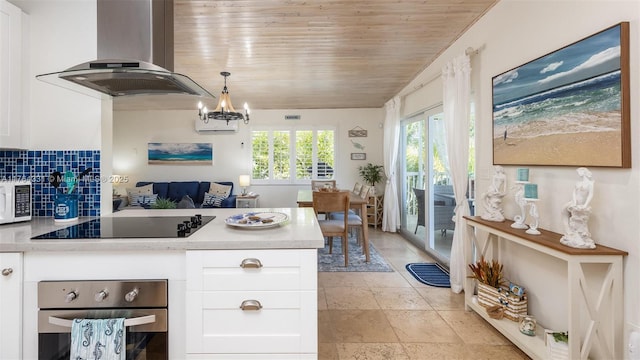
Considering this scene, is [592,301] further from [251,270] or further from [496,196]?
[251,270]

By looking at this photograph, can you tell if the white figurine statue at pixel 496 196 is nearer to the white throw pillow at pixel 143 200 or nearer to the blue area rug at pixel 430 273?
the blue area rug at pixel 430 273

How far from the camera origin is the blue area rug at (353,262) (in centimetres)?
336

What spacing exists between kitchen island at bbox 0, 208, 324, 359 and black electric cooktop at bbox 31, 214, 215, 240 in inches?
2.6

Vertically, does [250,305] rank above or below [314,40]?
below

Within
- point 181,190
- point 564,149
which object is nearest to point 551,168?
point 564,149

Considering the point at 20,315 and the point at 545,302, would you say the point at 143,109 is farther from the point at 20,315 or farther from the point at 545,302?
the point at 545,302

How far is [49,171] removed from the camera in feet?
5.82

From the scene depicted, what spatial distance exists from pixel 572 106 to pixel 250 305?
1980 mm

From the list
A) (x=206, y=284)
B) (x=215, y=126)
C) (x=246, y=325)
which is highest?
(x=215, y=126)

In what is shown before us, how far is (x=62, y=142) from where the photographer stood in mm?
1774

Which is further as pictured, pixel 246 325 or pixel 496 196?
pixel 496 196

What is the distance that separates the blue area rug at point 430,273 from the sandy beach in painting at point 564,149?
1.37 m

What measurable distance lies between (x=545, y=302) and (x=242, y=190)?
5301 millimetres

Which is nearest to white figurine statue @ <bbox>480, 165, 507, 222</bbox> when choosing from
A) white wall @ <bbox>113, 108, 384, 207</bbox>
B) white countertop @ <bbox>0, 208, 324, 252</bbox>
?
white countertop @ <bbox>0, 208, 324, 252</bbox>
